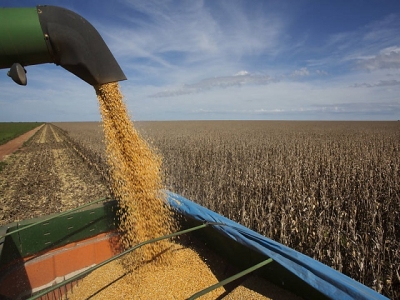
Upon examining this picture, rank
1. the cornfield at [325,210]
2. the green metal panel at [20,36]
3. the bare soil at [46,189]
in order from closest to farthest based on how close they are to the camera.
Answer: the green metal panel at [20,36]
the cornfield at [325,210]
the bare soil at [46,189]

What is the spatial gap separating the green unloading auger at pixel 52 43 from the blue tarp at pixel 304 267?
1.72 metres

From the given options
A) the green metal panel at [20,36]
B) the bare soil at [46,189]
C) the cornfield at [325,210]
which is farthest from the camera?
the bare soil at [46,189]

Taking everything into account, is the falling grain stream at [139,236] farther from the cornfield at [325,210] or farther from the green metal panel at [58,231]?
the cornfield at [325,210]

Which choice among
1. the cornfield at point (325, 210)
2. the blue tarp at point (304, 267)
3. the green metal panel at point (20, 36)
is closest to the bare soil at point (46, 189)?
the cornfield at point (325, 210)

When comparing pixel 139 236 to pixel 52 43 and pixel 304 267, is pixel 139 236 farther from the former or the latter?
pixel 52 43

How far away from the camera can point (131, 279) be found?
281cm

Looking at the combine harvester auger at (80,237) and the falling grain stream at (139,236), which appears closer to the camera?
the combine harvester auger at (80,237)

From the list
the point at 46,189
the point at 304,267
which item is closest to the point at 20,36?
the point at 304,267

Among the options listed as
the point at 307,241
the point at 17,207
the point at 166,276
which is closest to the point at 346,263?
the point at 307,241

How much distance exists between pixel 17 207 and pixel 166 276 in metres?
4.91

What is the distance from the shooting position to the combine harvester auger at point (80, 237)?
1583 millimetres

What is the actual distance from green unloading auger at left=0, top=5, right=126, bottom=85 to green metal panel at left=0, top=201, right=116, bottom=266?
5.61 ft

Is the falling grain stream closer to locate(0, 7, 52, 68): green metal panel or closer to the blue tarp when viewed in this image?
the blue tarp

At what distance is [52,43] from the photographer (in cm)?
166
